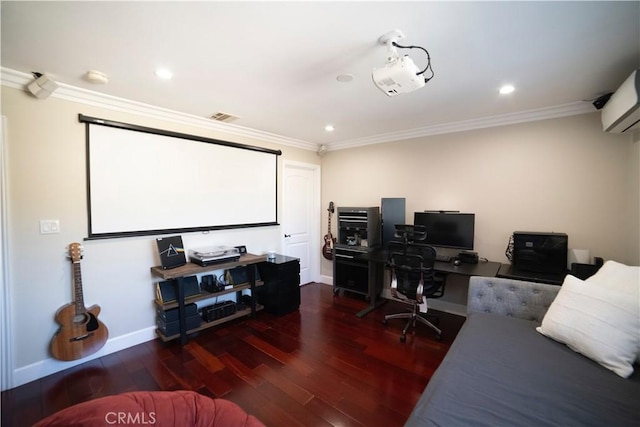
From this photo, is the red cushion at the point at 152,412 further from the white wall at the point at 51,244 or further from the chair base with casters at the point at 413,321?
the chair base with casters at the point at 413,321

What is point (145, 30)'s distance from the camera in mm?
1632

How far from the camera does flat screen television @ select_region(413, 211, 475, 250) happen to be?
332cm

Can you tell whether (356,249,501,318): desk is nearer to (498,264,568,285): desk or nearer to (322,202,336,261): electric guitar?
(498,264,568,285): desk

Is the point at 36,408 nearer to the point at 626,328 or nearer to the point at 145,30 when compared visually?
the point at 145,30

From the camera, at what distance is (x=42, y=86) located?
215 cm

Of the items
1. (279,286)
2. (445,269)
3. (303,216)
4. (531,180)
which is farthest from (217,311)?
(531,180)

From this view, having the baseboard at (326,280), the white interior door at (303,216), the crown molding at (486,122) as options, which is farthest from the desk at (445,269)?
the crown molding at (486,122)

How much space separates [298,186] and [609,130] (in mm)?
3788

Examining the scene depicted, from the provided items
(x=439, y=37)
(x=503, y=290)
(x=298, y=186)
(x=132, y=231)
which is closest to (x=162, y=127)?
(x=132, y=231)

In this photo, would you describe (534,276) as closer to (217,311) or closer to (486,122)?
(486,122)

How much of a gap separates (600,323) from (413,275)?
1.68 m

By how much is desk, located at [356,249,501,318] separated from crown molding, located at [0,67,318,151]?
93.9 inches

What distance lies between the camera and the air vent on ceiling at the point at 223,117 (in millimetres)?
3169

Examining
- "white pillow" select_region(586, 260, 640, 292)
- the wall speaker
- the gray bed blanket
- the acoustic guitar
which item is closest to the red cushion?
the gray bed blanket
